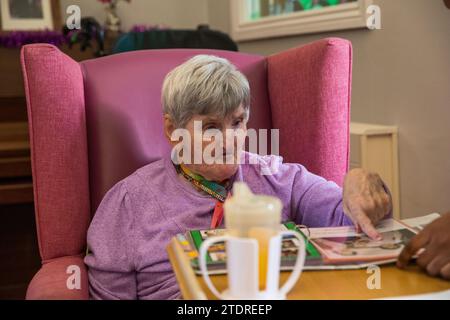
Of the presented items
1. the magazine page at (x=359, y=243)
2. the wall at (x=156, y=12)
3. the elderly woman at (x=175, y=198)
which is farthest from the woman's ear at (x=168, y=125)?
the wall at (x=156, y=12)

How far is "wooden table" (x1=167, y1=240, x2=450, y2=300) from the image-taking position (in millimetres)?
718

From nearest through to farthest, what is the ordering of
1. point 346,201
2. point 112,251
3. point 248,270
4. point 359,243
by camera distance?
1. point 248,270
2. point 359,243
3. point 346,201
4. point 112,251

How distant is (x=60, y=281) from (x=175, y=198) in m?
0.29

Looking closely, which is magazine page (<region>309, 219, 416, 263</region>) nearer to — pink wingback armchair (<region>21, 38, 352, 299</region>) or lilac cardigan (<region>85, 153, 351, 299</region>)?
lilac cardigan (<region>85, 153, 351, 299</region>)

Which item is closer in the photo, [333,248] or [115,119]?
[333,248]

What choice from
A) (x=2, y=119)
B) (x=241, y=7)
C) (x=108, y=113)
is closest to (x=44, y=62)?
(x=108, y=113)

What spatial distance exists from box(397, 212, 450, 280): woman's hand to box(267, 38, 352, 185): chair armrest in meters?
0.57

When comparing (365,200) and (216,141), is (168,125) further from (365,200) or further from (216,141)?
(365,200)

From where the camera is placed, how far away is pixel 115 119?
1.33 meters

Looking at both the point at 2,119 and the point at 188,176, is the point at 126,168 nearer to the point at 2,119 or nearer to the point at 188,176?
the point at 188,176

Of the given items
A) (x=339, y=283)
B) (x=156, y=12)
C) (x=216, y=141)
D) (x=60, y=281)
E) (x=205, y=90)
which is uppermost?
(x=156, y=12)

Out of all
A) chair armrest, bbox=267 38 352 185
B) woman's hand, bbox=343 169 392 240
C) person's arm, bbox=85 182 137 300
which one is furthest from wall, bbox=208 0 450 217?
person's arm, bbox=85 182 137 300

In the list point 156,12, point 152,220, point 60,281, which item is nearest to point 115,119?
point 152,220
